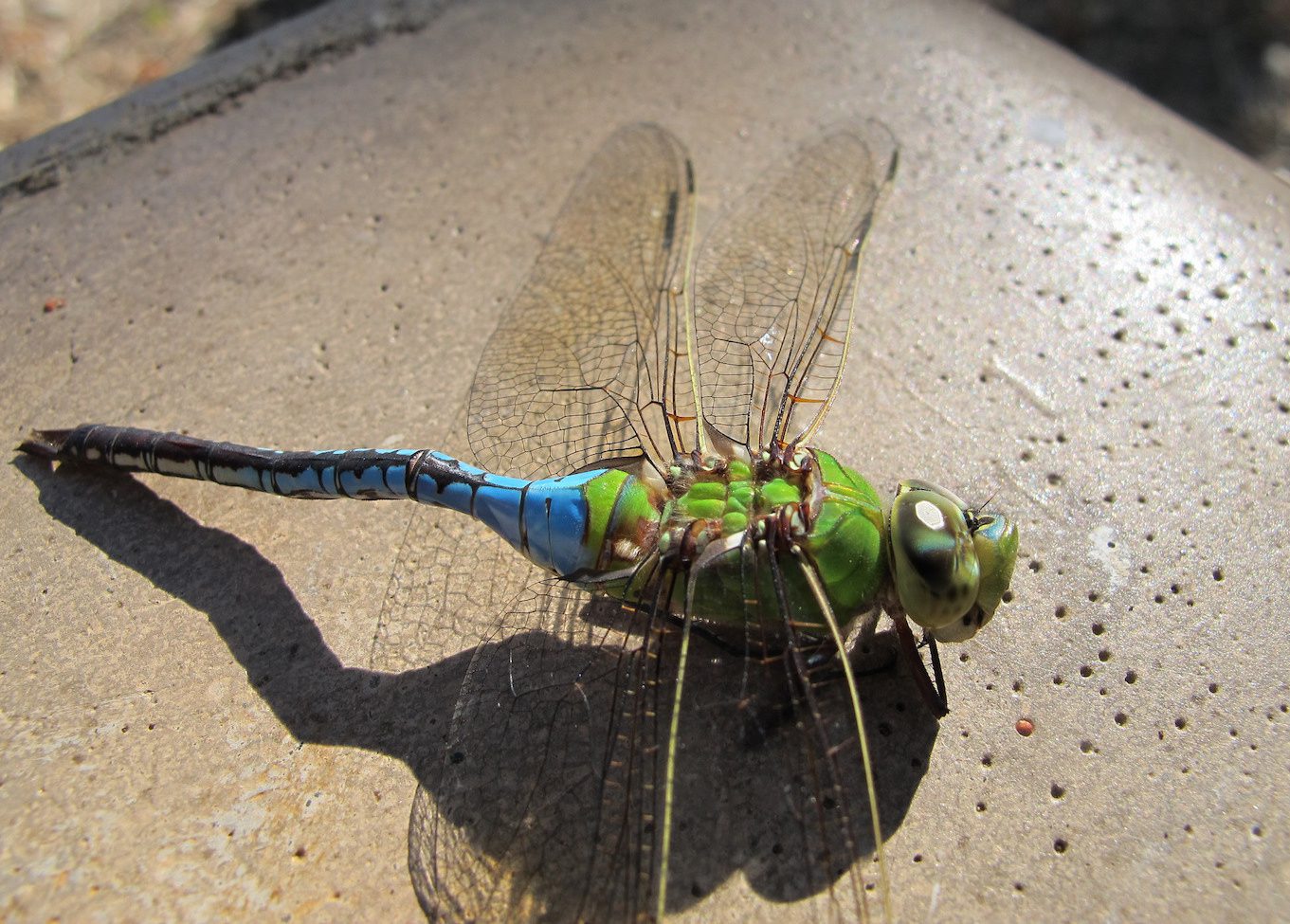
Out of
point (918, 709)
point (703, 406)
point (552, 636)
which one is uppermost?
point (703, 406)

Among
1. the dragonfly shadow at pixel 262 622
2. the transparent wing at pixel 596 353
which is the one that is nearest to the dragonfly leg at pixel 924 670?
the transparent wing at pixel 596 353

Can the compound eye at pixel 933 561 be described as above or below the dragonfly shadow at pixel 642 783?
above

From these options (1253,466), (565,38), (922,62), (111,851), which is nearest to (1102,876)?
(1253,466)

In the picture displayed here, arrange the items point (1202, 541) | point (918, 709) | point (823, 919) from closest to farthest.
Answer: point (823, 919) → point (918, 709) → point (1202, 541)

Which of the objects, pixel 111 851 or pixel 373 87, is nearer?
pixel 111 851

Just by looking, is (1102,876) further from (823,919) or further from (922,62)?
(922,62)

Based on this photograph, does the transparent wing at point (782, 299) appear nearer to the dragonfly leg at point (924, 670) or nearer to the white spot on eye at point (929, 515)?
the white spot on eye at point (929, 515)
